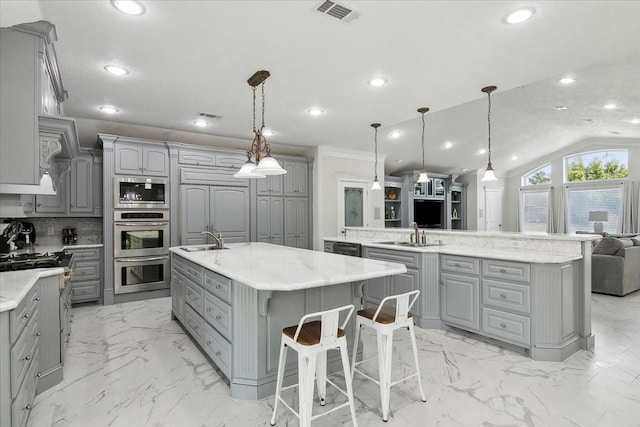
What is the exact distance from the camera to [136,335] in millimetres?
3551

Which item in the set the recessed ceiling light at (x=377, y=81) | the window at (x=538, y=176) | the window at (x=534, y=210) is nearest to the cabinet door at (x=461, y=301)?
the recessed ceiling light at (x=377, y=81)

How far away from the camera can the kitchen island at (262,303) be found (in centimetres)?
219

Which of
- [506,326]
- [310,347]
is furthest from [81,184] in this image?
[506,326]

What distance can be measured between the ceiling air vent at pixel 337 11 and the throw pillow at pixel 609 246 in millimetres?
5420

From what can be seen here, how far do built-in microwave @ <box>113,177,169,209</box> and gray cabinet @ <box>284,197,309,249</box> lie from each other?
6.84 ft

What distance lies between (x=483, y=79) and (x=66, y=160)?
5100 mm

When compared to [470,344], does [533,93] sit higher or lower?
higher

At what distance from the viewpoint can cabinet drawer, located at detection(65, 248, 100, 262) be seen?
460 centimetres

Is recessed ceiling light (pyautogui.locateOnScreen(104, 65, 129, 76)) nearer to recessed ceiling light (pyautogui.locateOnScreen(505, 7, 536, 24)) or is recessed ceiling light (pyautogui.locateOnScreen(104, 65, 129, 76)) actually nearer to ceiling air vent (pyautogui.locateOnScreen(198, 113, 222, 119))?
ceiling air vent (pyautogui.locateOnScreen(198, 113, 222, 119))

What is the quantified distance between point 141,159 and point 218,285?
130 inches

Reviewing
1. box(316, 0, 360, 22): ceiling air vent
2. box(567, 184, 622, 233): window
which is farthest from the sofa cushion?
box(316, 0, 360, 22): ceiling air vent

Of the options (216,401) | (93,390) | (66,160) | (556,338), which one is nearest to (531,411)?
(556,338)

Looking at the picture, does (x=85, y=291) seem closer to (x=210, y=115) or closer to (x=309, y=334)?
(x=210, y=115)

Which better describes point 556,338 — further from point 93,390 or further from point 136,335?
point 136,335
